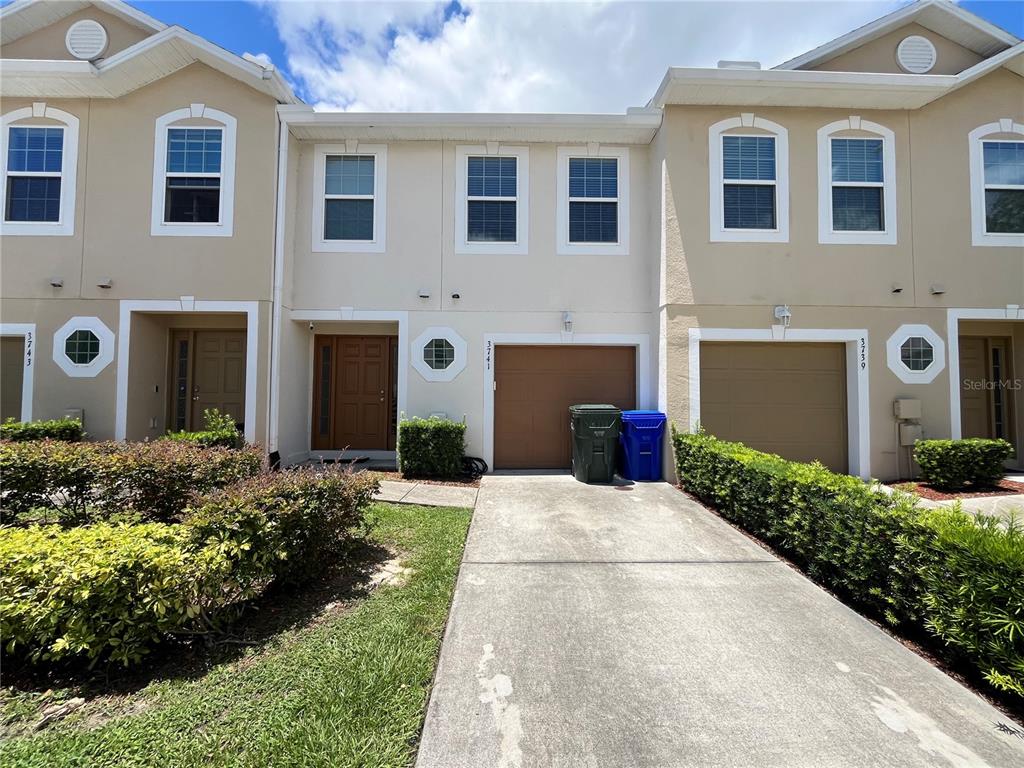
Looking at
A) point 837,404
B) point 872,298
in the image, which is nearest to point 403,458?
point 837,404

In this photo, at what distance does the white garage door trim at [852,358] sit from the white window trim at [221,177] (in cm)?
798

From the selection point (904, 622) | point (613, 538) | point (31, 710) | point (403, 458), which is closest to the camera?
point (31, 710)

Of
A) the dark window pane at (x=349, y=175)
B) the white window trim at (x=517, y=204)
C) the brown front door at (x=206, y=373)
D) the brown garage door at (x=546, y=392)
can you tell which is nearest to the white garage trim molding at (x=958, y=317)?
the brown garage door at (x=546, y=392)

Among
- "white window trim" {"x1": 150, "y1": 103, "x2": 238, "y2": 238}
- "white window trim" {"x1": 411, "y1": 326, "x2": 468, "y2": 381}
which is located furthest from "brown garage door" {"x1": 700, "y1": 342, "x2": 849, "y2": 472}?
"white window trim" {"x1": 150, "y1": 103, "x2": 238, "y2": 238}

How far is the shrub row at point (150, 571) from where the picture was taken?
2387 millimetres

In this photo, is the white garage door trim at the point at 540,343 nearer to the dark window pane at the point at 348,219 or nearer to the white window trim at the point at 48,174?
the dark window pane at the point at 348,219

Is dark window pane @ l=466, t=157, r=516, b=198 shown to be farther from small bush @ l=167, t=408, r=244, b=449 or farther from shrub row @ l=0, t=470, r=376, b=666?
shrub row @ l=0, t=470, r=376, b=666

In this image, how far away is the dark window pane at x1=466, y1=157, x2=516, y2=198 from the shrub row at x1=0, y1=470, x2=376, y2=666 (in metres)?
6.20

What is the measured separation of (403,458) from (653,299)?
5045mm

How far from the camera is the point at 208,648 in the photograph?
270 cm

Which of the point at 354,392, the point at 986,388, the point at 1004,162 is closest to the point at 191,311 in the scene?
the point at 354,392

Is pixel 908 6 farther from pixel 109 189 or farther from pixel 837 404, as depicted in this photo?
pixel 109 189

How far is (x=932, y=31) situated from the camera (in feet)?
24.8

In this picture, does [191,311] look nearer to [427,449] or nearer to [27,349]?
[27,349]
